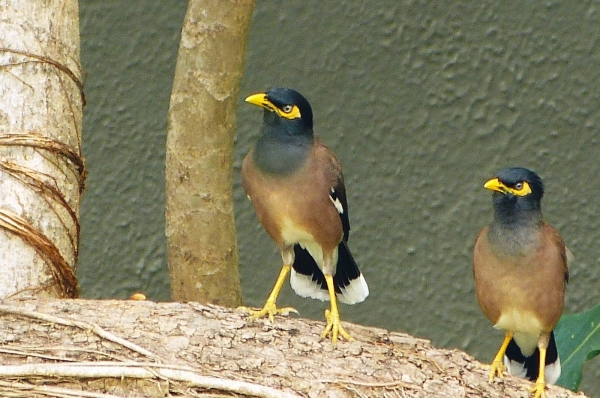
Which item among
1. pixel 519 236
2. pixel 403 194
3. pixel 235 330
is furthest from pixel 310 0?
pixel 235 330

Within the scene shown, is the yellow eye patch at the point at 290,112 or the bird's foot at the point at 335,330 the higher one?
the yellow eye patch at the point at 290,112

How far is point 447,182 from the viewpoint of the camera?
4.12 m

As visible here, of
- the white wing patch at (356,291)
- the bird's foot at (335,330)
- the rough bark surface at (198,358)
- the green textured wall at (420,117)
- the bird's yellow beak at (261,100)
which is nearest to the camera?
the rough bark surface at (198,358)

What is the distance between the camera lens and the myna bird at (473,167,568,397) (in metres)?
2.88

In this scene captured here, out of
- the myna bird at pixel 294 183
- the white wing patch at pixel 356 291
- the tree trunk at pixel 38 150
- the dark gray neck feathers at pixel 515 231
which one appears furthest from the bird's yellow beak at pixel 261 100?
the dark gray neck feathers at pixel 515 231

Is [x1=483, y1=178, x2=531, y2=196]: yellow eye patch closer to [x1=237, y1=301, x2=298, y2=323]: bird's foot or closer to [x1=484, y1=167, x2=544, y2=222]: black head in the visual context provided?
[x1=484, y1=167, x2=544, y2=222]: black head

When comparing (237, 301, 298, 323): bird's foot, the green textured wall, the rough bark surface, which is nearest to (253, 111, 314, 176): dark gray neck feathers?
(237, 301, 298, 323): bird's foot

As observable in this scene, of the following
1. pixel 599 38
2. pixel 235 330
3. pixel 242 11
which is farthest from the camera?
pixel 599 38

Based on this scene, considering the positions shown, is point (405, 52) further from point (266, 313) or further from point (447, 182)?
point (266, 313)

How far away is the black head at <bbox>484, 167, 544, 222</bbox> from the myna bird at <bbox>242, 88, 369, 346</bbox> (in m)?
0.46

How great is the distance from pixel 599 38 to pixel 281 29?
49.8 inches

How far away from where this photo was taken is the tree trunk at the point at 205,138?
287 cm

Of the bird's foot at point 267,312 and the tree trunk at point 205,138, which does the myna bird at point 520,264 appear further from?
the tree trunk at point 205,138

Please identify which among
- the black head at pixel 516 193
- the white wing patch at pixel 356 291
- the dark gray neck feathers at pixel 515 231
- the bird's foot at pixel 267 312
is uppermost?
the black head at pixel 516 193
